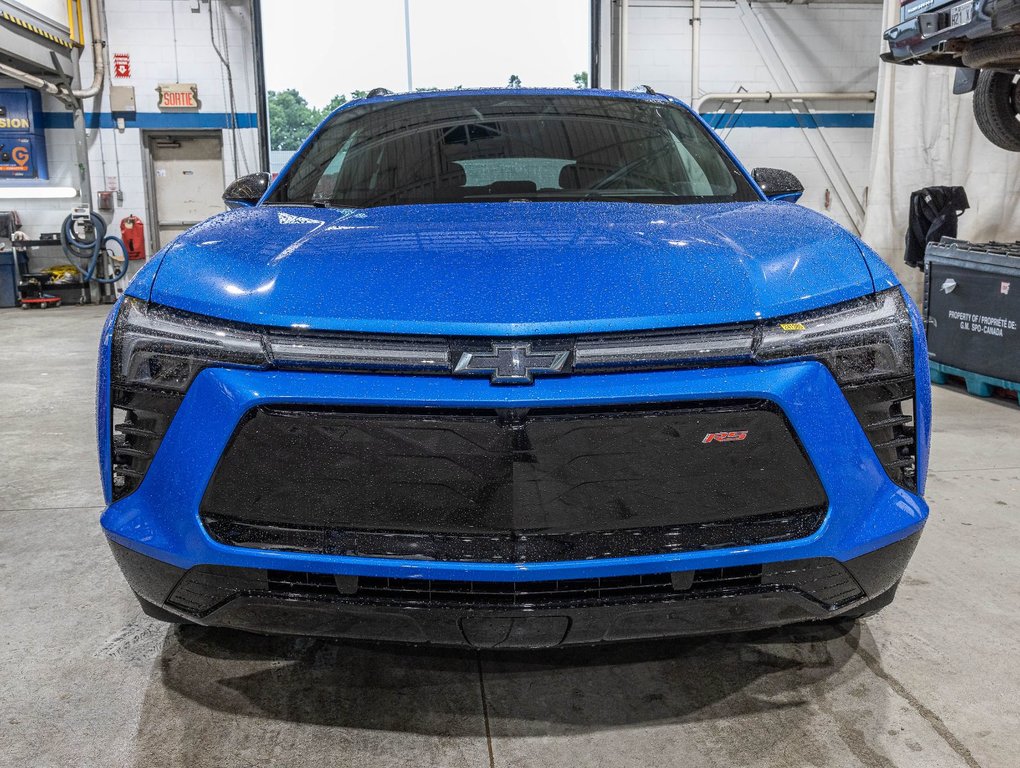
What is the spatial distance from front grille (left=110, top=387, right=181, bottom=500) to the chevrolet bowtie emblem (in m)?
0.46

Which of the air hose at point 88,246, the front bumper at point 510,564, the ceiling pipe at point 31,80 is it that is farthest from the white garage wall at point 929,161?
the ceiling pipe at point 31,80

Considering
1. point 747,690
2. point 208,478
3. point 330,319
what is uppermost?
point 330,319

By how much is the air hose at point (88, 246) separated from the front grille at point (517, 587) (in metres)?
9.78

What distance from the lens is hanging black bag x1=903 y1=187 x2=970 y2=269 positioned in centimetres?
551

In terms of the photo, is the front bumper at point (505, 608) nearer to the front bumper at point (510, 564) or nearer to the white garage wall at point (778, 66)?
the front bumper at point (510, 564)

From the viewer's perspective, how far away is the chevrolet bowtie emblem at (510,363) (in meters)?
1.29

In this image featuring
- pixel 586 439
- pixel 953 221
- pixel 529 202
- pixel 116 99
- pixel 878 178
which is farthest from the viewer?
pixel 116 99

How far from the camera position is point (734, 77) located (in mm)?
11125

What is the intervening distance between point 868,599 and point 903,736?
11.8 inches

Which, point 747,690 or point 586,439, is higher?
point 586,439

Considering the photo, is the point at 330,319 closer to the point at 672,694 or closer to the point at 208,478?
the point at 208,478

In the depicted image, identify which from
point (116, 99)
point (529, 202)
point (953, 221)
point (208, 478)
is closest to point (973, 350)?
point (953, 221)

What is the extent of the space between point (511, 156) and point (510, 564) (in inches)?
53.9

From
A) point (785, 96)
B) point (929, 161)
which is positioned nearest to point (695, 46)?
point (785, 96)
